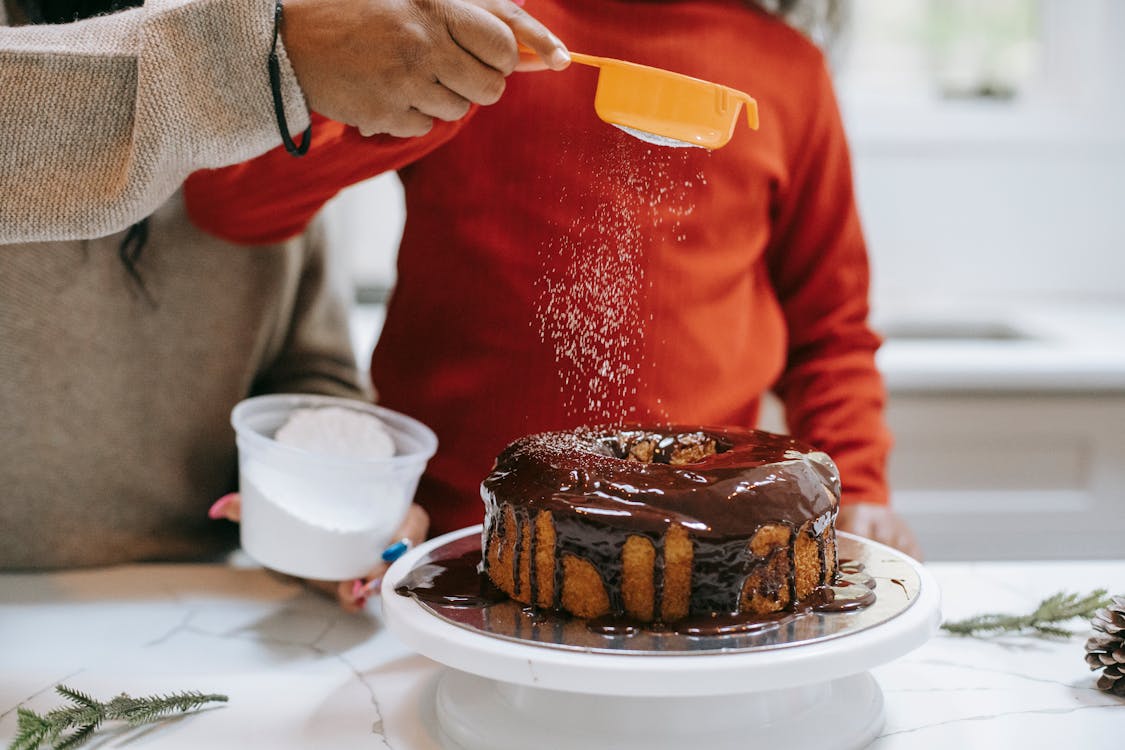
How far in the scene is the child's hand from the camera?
0.91 metres

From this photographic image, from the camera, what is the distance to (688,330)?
1054 millimetres

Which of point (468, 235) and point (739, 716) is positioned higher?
point (468, 235)

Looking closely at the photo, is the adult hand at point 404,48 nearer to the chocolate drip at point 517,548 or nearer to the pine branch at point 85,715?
the chocolate drip at point 517,548

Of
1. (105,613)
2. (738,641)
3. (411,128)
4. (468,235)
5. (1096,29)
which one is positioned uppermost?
(1096,29)

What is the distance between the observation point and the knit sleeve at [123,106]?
72cm

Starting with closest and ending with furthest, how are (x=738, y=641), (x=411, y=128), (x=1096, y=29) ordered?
(x=738, y=641) < (x=411, y=128) < (x=1096, y=29)

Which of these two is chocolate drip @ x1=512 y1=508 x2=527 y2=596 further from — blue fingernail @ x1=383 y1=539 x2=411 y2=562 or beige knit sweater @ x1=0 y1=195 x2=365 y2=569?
beige knit sweater @ x1=0 y1=195 x2=365 y2=569

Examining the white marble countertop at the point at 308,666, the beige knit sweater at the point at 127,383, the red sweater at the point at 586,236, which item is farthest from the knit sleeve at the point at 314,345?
the white marble countertop at the point at 308,666

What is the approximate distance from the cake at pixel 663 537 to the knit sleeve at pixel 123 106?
1.03 feet

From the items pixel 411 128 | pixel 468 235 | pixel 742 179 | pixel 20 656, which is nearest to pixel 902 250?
pixel 742 179

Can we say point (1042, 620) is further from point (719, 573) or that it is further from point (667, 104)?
point (667, 104)

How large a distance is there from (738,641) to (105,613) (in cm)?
57

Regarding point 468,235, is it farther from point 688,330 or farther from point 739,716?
point 739,716

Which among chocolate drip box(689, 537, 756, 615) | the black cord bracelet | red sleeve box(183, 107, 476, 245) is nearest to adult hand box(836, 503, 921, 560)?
chocolate drip box(689, 537, 756, 615)
